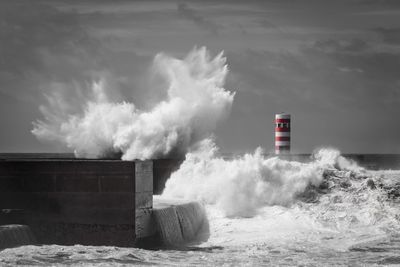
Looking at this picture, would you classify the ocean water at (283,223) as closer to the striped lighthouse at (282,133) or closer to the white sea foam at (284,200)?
the white sea foam at (284,200)

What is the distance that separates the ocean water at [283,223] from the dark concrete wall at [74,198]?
396 mm

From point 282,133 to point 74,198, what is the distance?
28.8 ft

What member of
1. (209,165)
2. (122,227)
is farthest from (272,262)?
(209,165)

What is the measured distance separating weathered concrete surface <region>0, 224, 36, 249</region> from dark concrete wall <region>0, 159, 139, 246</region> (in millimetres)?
218

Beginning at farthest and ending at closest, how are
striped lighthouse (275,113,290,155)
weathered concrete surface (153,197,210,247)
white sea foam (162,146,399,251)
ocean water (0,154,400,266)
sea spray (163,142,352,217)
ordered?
striped lighthouse (275,113,290,155)
sea spray (163,142,352,217)
white sea foam (162,146,399,251)
weathered concrete surface (153,197,210,247)
ocean water (0,154,400,266)

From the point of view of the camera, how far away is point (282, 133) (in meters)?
20.5

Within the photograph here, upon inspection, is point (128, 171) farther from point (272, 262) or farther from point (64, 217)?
point (272, 262)

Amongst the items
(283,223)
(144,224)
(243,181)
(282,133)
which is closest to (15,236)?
(144,224)

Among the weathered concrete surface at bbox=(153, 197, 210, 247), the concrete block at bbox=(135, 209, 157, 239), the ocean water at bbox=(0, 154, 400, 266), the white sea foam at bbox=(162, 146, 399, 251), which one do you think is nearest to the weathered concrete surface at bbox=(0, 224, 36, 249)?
the ocean water at bbox=(0, 154, 400, 266)

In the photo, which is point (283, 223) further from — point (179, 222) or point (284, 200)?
point (179, 222)

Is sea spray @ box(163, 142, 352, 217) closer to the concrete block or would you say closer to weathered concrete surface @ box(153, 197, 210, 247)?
weathered concrete surface @ box(153, 197, 210, 247)

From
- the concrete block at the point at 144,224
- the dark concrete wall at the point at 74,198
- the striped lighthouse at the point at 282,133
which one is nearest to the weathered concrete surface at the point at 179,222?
the concrete block at the point at 144,224

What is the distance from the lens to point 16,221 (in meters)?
12.8

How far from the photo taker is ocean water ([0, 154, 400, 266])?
1178 cm
